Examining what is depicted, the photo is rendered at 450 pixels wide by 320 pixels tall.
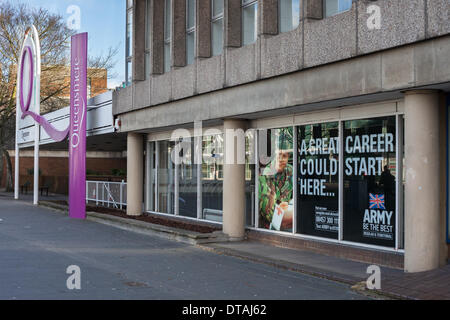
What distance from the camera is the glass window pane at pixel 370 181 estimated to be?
10570 millimetres

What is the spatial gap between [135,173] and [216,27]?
6.64 m

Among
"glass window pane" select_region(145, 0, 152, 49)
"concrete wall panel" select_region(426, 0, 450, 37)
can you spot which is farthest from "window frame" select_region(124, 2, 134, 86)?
"concrete wall panel" select_region(426, 0, 450, 37)

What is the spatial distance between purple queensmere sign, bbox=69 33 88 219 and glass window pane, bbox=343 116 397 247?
11694 millimetres

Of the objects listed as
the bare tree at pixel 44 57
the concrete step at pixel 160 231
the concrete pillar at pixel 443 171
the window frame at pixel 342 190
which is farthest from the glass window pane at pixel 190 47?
the bare tree at pixel 44 57

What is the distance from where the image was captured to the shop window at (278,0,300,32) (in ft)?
40.9

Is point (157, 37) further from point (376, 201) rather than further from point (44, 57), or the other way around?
point (44, 57)

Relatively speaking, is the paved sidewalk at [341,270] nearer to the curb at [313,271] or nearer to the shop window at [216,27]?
the curb at [313,271]

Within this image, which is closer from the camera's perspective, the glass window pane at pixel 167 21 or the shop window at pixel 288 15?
the shop window at pixel 288 15

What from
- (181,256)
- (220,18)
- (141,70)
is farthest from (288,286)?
(141,70)

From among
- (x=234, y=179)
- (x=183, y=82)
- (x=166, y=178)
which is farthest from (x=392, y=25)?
(x=166, y=178)

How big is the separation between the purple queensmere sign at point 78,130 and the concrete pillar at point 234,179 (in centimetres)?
793

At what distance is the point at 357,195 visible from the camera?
11234mm

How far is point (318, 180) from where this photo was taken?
12.2 metres
